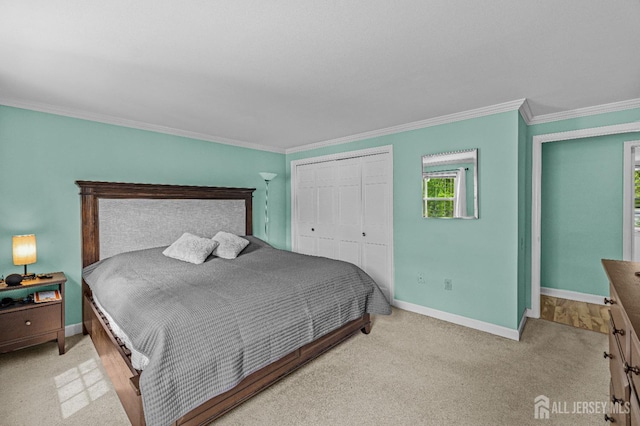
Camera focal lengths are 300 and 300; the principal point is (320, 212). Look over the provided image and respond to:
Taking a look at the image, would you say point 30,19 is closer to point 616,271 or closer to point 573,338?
point 616,271

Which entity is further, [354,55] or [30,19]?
[354,55]

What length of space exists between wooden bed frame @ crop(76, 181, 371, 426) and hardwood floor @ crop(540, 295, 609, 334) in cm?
228

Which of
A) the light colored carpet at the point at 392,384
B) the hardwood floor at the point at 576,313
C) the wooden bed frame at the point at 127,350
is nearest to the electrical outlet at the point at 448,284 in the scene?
the light colored carpet at the point at 392,384

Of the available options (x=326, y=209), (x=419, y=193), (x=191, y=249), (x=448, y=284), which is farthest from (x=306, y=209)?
(x=448, y=284)

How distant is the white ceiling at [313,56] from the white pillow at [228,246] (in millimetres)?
1432

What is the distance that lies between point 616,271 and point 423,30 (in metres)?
1.68

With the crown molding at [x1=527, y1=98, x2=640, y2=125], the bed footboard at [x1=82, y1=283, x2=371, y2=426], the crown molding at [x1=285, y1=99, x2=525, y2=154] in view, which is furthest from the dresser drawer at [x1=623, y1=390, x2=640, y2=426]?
the crown molding at [x1=527, y1=98, x2=640, y2=125]

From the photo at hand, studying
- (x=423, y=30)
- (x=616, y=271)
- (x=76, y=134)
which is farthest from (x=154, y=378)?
(x=76, y=134)

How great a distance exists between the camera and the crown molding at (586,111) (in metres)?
2.86

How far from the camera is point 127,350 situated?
76.0 inches

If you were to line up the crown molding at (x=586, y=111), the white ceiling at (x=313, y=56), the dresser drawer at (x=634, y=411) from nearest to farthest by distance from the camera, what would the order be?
the dresser drawer at (x=634, y=411) < the white ceiling at (x=313, y=56) < the crown molding at (x=586, y=111)

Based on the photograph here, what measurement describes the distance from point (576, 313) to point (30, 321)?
18.4 ft

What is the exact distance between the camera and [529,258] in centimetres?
351
